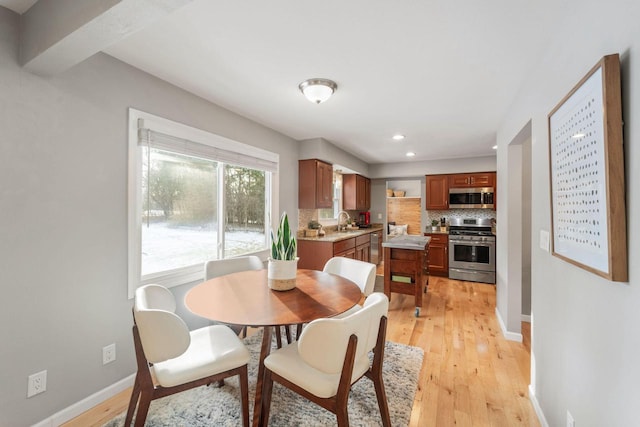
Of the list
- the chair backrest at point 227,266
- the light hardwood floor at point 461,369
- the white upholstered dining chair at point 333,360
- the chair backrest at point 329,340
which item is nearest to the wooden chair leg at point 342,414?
the white upholstered dining chair at point 333,360

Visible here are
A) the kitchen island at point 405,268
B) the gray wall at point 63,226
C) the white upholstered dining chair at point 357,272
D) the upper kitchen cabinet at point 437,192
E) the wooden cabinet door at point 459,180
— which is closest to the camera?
the gray wall at point 63,226

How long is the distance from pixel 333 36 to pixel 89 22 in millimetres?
1210

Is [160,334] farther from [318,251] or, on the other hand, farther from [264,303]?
[318,251]

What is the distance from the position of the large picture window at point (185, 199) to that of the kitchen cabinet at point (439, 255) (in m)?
3.61

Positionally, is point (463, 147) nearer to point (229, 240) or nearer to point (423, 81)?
point (423, 81)

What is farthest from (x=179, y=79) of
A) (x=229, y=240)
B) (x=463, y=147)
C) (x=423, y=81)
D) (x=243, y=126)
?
(x=463, y=147)

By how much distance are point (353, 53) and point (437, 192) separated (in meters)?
4.47

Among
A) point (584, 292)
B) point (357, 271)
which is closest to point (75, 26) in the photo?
point (357, 271)

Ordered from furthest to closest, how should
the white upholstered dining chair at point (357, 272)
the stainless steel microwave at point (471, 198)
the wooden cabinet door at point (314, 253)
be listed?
the stainless steel microwave at point (471, 198) < the wooden cabinet door at point (314, 253) < the white upholstered dining chair at point (357, 272)

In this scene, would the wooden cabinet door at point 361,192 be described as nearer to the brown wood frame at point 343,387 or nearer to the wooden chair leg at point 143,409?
the brown wood frame at point 343,387

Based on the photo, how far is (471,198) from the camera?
17.6 ft

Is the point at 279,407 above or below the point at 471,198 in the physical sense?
below

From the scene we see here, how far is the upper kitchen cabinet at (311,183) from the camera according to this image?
13.5 ft

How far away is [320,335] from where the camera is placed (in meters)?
1.21
